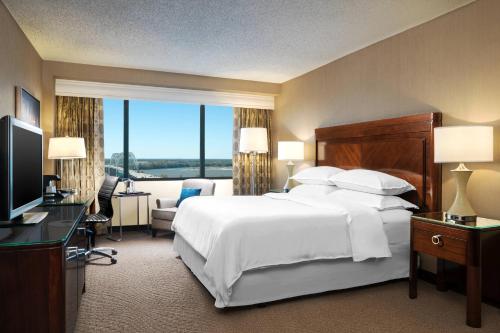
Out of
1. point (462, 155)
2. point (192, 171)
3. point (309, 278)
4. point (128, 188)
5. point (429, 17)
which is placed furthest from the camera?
point (192, 171)

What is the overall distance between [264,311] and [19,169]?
192 cm

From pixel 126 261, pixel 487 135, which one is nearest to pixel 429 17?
pixel 487 135

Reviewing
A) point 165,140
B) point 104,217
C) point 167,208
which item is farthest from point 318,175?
point 165,140

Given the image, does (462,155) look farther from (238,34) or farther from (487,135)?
(238,34)

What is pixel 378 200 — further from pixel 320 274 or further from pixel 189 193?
pixel 189 193

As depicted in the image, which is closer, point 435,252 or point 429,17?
point 435,252

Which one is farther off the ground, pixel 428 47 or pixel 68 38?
pixel 68 38

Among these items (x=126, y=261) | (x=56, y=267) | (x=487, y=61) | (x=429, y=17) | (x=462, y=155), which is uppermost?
(x=429, y=17)

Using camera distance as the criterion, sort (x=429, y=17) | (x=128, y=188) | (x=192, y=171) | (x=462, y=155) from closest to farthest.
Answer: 1. (x=462, y=155)
2. (x=429, y=17)
3. (x=128, y=188)
4. (x=192, y=171)

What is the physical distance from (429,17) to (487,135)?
1.42 meters

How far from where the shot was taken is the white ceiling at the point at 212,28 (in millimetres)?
3227

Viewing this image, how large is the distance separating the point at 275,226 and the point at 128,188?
3330mm

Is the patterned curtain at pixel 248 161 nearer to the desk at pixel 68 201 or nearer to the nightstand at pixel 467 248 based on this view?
the desk at pixel 68 201

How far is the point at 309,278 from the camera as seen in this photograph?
9.76 feet
